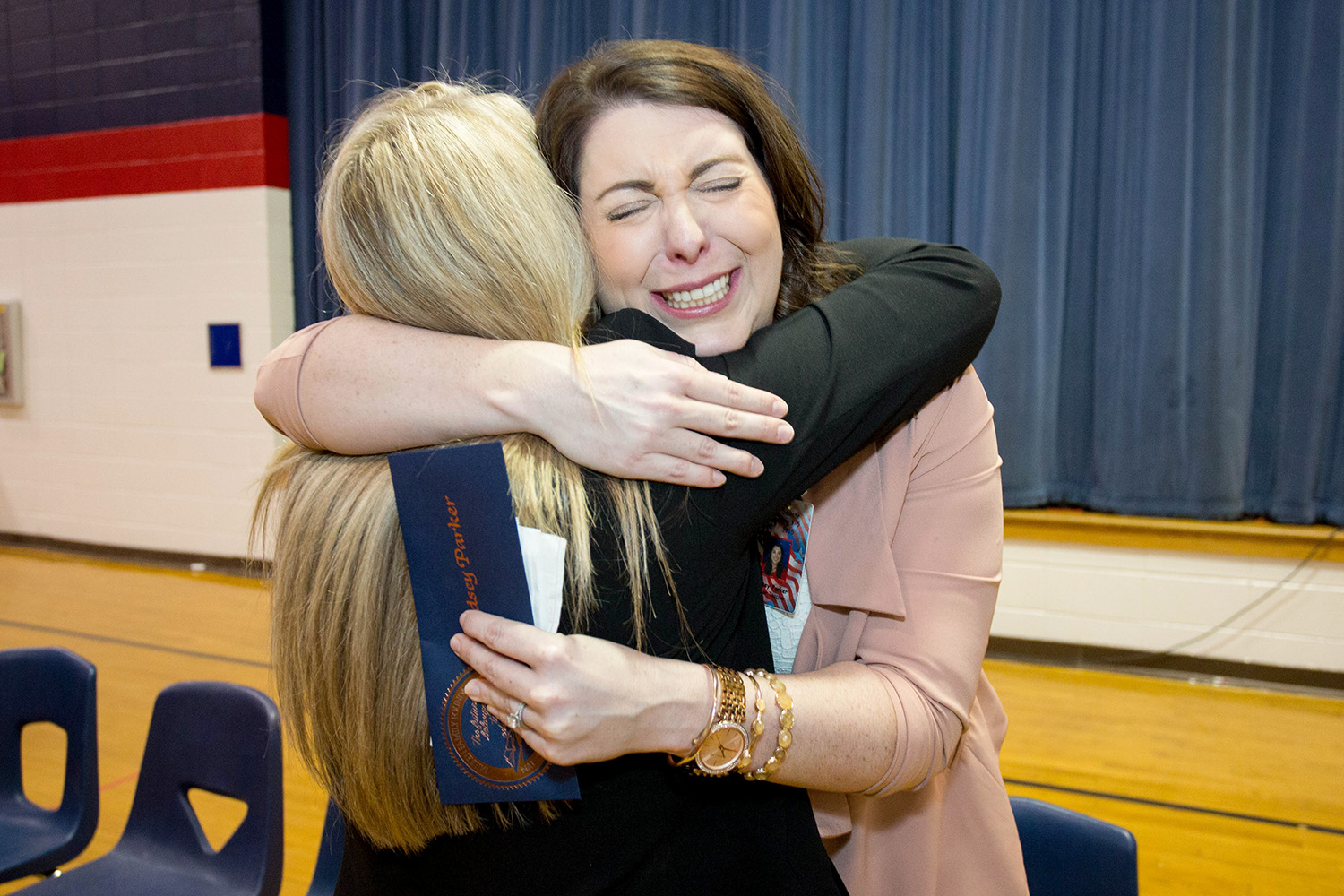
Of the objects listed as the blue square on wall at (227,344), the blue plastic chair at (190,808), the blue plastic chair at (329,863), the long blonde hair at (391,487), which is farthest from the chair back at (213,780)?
the blue square on wall at (227,344)

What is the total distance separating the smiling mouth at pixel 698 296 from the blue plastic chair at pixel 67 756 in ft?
5.26

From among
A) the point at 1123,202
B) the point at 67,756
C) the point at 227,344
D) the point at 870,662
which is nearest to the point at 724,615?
the point at 870,662

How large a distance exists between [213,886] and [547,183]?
153 cm

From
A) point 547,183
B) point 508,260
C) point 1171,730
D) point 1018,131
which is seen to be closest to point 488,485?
point 508,260

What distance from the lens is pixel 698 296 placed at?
114 cm

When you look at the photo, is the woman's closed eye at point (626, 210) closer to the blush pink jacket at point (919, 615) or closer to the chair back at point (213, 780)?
the blush pink jacket at point (919, 615)

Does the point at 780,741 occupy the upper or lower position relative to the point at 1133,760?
upper

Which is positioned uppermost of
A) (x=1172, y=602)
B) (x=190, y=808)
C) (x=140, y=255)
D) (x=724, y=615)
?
(x=140, y=255)

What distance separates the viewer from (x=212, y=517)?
5.61 metres

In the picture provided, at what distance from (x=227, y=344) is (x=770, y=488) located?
5.39 meters

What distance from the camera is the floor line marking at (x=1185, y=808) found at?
256cm

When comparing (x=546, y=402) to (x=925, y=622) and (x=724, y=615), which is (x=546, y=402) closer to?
(x=724, y=615)

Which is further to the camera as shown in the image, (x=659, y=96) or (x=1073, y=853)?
(x=1073, y=853)

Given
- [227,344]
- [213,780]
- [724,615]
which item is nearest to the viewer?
[724,615]
